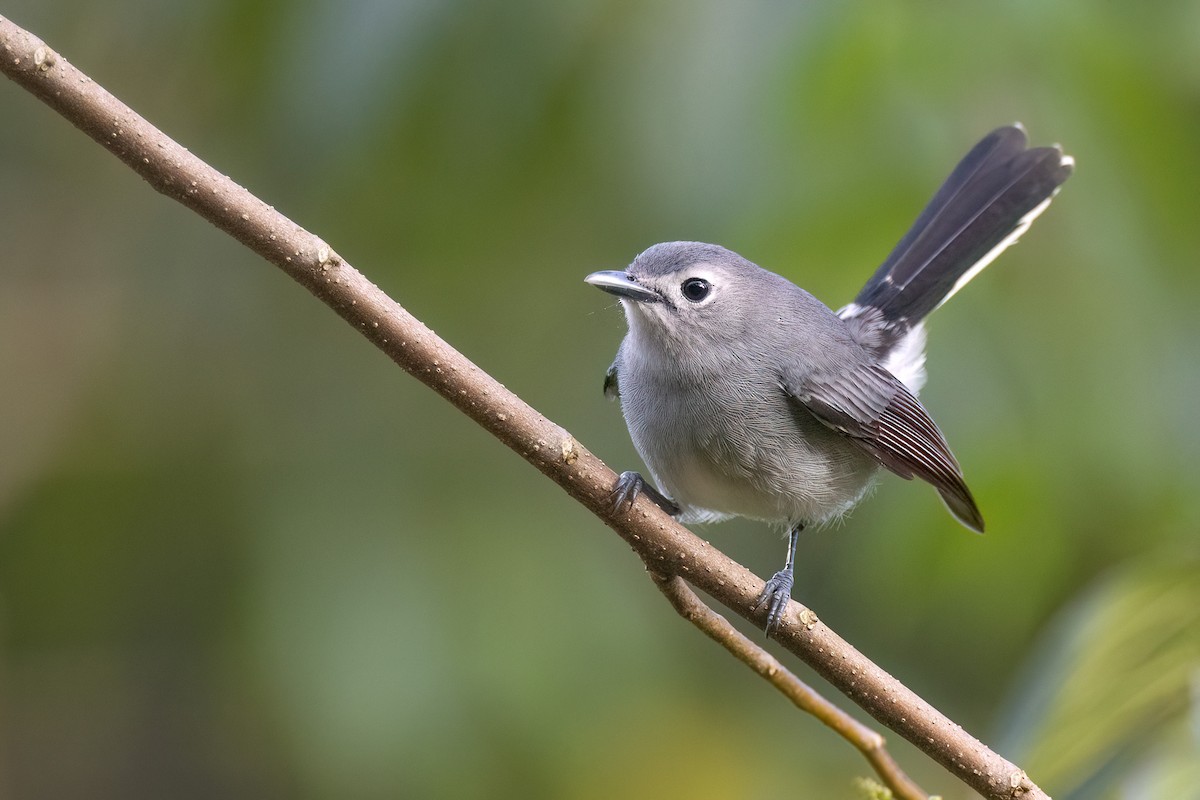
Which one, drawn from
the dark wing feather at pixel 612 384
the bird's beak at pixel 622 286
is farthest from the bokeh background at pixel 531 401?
the dark wing feather at pixel 612 384

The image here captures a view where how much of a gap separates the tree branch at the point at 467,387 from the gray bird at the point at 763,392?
60 cm

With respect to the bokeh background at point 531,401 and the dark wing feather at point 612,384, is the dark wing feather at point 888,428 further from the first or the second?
the dark wing feather at point 612,384

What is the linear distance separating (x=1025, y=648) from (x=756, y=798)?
97 centimetres

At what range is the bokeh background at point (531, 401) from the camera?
287 centimetres

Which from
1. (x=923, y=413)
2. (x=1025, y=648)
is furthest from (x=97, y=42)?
(x=1025, y=648)

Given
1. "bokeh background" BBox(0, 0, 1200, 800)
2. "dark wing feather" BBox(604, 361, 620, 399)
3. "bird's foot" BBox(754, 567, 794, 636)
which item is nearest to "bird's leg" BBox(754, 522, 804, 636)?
"bird's foot" BBox(754, 567, 794, 636)

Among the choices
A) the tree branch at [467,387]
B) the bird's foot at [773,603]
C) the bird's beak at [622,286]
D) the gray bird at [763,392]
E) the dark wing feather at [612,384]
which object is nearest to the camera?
the tree branch at [467,387]

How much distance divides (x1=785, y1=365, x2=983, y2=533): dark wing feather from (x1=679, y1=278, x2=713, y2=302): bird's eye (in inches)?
12.0

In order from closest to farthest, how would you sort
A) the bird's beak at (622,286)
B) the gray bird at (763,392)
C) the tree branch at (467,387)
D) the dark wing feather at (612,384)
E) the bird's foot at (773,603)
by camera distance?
the tree branch at (467,387) < the bird's foot at (773,603) < the bird's beak at (622,286) < the gray bird at (763,392) < the dark wing feather at (612,384)

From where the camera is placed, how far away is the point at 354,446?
4102mm

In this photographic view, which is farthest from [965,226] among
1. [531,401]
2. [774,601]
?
[774,601]

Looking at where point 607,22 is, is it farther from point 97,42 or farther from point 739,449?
point 97,42

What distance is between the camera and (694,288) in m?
2.95

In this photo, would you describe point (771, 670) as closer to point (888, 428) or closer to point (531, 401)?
point (888, 428)
